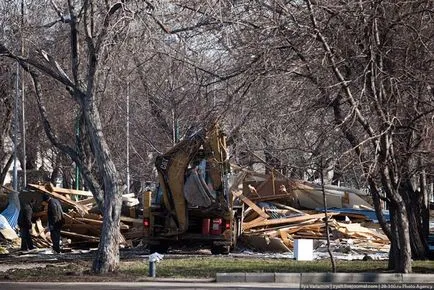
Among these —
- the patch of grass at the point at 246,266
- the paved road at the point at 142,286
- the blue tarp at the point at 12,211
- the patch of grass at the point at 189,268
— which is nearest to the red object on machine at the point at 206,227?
the patch of grass at the point at 246,266

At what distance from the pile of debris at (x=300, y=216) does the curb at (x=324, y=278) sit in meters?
6.08

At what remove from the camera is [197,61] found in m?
19.6

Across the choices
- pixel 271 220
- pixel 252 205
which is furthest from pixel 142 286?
pixel 252 205

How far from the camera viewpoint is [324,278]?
17.2 m

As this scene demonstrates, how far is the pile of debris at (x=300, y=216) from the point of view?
2678 cm

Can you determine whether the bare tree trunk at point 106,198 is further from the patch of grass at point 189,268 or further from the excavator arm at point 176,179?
the excavator arm at point 176,179

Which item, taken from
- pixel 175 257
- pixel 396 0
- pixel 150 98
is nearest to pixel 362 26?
pixel 396 0

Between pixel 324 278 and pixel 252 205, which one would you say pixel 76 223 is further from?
pixel 324 278

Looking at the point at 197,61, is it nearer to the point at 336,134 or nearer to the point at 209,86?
the point at 209,86

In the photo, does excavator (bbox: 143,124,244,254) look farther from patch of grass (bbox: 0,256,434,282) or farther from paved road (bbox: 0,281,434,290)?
paved road (bbox: 0,281,434,290)

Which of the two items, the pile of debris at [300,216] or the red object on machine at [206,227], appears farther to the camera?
the pile of debris at [300,216]

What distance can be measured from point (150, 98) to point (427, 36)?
1496 cm

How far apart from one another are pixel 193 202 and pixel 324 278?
26.2 ft

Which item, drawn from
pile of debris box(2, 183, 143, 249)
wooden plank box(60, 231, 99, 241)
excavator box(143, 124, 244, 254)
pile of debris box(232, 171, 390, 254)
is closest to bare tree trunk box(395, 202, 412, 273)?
pile of debris box(232, 171, 390, 254)
